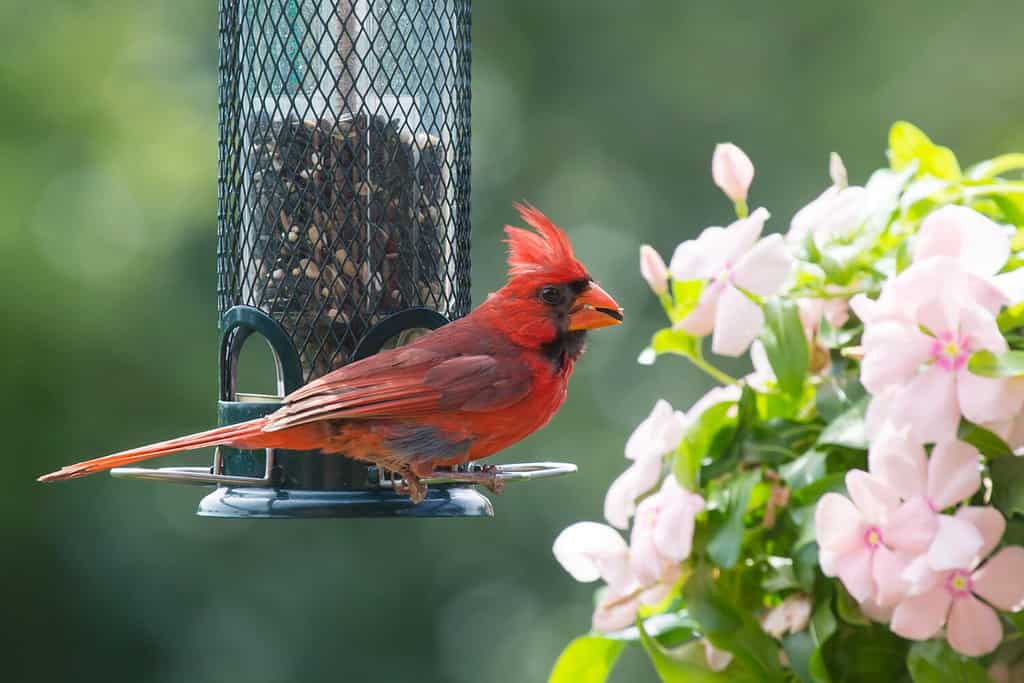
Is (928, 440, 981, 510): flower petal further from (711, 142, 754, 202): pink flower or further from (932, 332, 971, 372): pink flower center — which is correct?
(711, 142, 754, 202): pink flower

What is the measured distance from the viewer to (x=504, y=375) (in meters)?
2.85

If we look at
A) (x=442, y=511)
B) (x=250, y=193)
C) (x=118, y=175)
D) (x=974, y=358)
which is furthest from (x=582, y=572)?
(x=118, y=175)

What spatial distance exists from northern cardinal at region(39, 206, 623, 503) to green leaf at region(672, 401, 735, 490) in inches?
57.4

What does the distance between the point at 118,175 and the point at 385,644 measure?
2.55 meters

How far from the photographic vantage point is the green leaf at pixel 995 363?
106cm

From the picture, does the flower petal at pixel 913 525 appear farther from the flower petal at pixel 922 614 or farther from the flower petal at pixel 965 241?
the flower petal at pixel 965 241

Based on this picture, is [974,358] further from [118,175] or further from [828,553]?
[118,175]

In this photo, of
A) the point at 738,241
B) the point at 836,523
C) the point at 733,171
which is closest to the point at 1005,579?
the point at 836,523

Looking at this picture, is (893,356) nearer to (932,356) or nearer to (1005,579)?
(932,356)

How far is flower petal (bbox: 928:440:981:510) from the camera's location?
3.58 ft

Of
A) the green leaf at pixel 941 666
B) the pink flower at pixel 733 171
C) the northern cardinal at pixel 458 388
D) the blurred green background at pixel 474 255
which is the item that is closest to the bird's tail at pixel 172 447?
the northern cardinal at pixel 458 388

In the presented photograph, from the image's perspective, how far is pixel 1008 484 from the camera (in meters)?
1.14

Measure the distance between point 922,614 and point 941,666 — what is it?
0.06 meters

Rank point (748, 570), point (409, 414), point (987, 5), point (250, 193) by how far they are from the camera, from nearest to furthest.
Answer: point (748, 570), point (409, 414), point (250, 193), point (987, 5)
